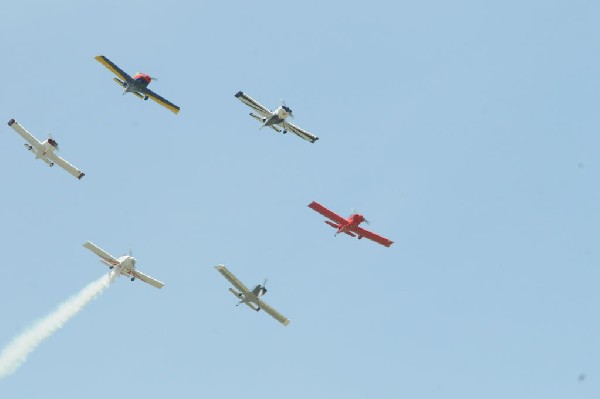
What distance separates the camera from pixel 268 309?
182500 millimetres

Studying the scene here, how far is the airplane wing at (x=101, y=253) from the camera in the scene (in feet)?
564

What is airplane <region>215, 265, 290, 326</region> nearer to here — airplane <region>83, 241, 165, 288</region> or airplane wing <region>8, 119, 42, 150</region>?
airplane <region>83, 241, 165, 288</region>

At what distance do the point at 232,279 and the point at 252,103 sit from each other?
83.3 ft

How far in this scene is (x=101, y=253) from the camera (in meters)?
172

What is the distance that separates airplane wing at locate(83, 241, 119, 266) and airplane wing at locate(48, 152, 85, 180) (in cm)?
1309

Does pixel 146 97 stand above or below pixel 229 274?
above

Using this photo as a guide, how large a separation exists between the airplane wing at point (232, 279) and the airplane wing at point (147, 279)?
1109cm

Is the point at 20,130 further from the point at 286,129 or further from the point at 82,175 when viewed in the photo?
the point at 286,129

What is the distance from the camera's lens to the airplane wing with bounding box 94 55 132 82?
170625 millimetres

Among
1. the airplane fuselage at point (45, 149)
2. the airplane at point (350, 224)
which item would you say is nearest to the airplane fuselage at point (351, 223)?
the airplane at point (350, 224)

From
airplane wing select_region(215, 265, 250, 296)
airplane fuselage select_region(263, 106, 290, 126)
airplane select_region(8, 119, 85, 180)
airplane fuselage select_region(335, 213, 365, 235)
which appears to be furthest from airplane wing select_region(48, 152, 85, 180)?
airplane fuselage select_region(335, 213, 365, 235)

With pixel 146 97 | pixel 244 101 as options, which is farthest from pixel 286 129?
pixel 146 97

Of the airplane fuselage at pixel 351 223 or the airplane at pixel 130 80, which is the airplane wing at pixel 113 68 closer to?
the airplane at pixel 130 80

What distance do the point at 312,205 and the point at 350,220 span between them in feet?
22.5
